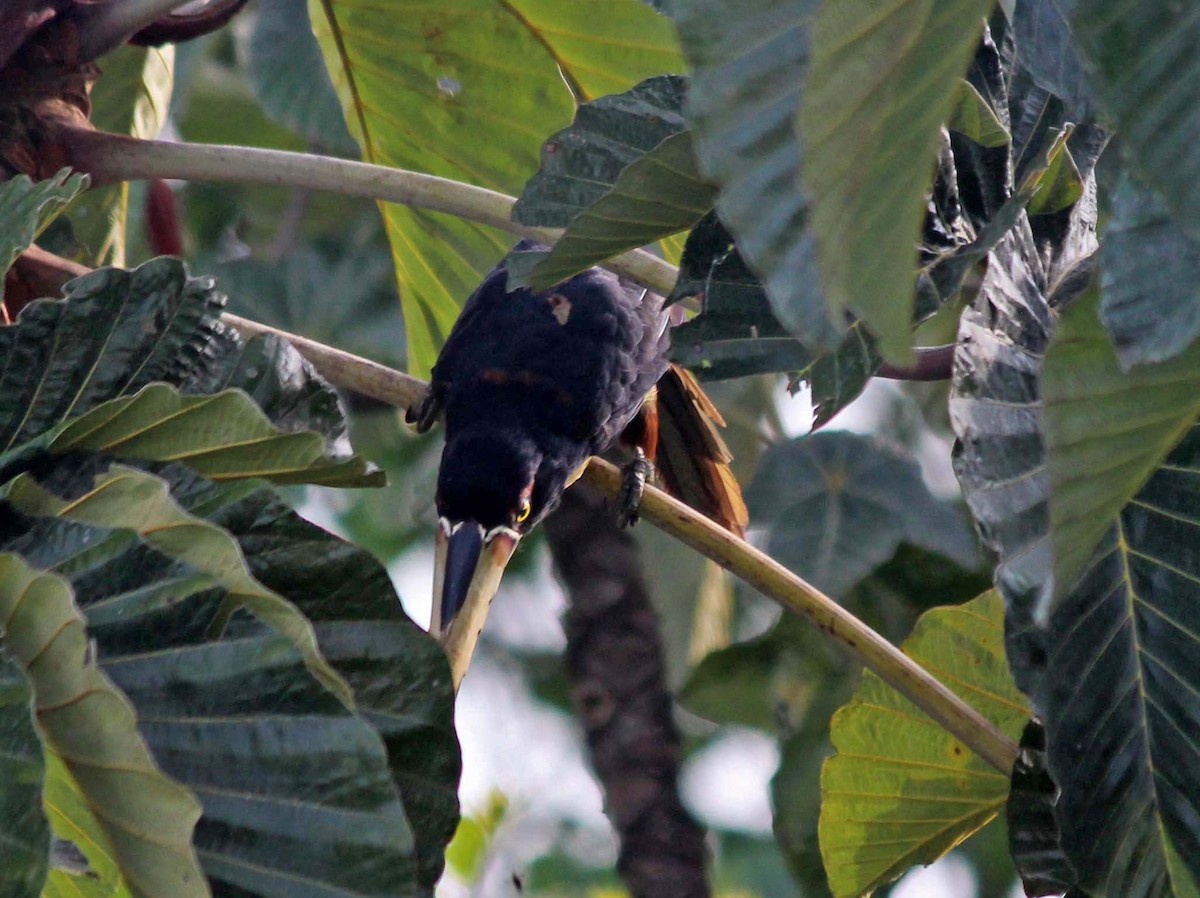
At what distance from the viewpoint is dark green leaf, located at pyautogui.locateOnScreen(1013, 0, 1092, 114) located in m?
1.22

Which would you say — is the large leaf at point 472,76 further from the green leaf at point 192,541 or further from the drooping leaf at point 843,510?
the green leaf at point 192,541

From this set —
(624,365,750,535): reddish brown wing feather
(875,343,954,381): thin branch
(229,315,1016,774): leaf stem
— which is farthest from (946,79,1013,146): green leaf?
(624,365,750,535): reddish brown wing feather

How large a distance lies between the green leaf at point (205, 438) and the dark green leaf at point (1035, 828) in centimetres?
66

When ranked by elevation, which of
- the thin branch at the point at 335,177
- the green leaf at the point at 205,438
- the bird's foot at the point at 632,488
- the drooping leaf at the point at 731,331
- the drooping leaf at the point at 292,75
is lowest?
the green leaf at the point at 205,438

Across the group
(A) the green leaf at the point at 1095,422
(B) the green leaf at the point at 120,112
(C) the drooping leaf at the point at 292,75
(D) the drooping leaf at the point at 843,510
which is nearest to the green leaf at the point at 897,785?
(A) the green leaf at the point at 1095,422

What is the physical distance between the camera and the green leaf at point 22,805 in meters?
0.86

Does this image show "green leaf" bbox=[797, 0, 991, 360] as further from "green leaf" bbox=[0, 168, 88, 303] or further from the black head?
the black head

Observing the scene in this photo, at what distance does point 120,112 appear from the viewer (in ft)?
7.48

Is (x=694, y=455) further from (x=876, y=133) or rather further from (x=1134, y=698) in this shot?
(x=876, y=133)

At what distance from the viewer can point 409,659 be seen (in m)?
1.16

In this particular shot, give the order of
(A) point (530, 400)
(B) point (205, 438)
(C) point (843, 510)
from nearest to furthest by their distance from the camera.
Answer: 1. (B) point (205, 438)
2. (A) point (530, 400)
3. (C) point (843, 510)

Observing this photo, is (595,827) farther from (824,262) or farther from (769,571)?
(824,262)

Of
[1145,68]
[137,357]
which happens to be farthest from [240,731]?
[1145,68]

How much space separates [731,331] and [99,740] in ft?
2.08
